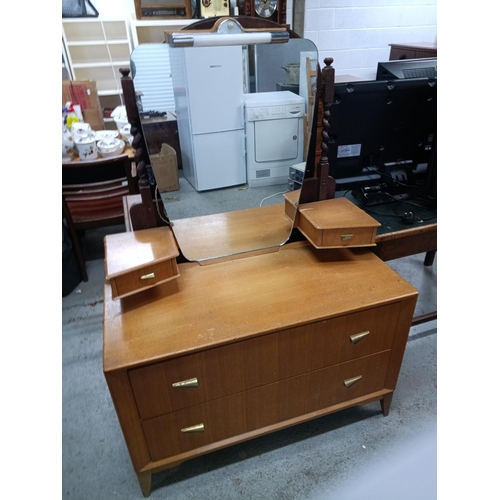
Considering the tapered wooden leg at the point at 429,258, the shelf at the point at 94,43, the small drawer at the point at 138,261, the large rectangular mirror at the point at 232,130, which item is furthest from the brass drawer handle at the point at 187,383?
the shelf at the point at 94,43

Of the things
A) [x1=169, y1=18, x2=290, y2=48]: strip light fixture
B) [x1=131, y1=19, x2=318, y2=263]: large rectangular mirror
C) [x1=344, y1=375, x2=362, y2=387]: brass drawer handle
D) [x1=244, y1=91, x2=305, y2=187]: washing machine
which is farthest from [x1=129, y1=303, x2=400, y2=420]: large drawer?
[x1=169, y1=18, x2=290, y2=48]: strip light fixture

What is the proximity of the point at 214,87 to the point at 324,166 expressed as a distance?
0.47 metres

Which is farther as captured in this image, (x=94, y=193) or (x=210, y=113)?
(x=94, y=193)

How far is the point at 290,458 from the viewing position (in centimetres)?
128

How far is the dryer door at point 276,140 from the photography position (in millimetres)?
1272

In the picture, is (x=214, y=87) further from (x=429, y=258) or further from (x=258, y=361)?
(x=429, y=258)

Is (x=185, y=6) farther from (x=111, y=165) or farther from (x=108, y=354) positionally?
(x=108, y=354)

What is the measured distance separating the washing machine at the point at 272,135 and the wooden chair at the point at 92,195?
921 mm

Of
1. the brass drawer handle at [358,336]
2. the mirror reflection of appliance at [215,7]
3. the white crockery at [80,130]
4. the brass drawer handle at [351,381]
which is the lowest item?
the brass drawer handle at [351,381]

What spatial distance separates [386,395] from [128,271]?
104 cm

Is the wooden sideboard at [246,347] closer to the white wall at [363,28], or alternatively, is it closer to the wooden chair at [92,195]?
the wooden chair at [92,195]

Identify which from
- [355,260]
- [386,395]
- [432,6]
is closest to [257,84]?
[355,260]

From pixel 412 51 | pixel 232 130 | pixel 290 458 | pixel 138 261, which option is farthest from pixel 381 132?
pixel 412 51

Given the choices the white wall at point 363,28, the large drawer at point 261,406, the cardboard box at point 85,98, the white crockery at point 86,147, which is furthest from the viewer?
the white wall at point 363,28
